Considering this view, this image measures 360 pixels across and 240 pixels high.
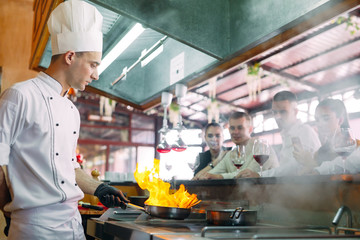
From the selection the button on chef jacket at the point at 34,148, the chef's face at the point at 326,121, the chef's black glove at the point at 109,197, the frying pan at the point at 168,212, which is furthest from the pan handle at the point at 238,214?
the chef's face at the point at 326,121

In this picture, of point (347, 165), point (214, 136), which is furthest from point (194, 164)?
point (347, 165)

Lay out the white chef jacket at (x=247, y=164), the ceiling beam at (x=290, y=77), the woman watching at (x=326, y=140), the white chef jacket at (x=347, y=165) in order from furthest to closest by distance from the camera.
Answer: the ceiling beam at (x=290, y=77) < the white chef jacket at (x=247, y=164) < the woman watching at (x=326, y=140) < the white chef jacket at (x=347, y=165)

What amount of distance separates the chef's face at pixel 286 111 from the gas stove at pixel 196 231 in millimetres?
1642

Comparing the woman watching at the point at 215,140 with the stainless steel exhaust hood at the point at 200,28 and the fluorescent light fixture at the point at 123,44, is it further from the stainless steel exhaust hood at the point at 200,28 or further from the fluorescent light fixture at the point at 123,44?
the fluorescent light fixture at the point at 123,44

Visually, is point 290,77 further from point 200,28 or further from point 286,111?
point 200,28

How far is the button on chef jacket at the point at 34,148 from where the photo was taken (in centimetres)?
141

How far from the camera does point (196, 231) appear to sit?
1373 mm

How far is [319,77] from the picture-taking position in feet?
27.8

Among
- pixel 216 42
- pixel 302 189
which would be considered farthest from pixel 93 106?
pixel 302 189

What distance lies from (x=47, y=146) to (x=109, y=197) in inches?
14.6

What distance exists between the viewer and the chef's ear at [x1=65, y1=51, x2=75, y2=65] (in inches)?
63.7

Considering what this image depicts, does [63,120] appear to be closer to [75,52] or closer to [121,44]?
[75,52]

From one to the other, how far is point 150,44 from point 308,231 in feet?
5.94

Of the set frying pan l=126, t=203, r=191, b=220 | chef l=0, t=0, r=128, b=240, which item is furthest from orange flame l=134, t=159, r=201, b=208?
chef l=0, t=0, r=128, b=240
